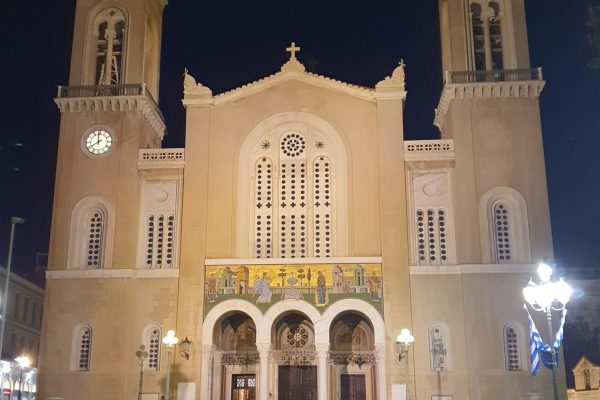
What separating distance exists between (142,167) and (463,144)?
14683 millimetres

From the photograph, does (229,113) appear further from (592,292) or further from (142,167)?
(592,292)

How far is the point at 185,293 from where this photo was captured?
35.1 metres

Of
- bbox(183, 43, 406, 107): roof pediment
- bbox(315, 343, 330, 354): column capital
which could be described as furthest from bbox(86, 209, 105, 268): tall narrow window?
bbox(315, 343, 330, 354): column capital

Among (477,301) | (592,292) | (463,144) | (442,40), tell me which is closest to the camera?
(477,301)

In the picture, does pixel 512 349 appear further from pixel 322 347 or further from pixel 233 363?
pixel 233 363

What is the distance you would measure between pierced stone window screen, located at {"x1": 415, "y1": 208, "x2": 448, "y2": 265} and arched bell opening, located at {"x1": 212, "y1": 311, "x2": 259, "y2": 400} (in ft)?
27.4

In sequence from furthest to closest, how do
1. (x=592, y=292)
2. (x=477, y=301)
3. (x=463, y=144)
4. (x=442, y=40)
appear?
(x=592, y=292), (x=442, y=40), (x=463, y=144), (x=477, y=301)

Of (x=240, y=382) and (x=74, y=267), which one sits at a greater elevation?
(x=74, y=267)

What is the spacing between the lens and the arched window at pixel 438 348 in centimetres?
3381

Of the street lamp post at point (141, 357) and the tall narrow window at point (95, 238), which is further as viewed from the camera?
the tall narrow window at point (95, 238)

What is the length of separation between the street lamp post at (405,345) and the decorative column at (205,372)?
796 centimetres

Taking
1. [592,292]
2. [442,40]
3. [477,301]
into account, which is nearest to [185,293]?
[477,301]

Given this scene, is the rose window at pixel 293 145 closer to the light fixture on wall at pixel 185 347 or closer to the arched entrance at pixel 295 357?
the arched entrance at pixel 295 357

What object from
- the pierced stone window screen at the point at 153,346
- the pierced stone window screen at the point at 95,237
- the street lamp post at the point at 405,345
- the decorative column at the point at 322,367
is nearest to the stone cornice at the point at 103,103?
the pierced stone window screen at the point at 95,237
